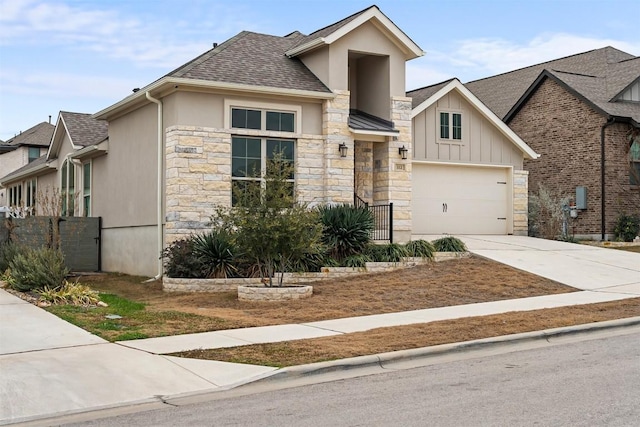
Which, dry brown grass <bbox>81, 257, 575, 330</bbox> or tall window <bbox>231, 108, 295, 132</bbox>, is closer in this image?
dry brown grass <bbox>81, 257, 575, 330</bbox>

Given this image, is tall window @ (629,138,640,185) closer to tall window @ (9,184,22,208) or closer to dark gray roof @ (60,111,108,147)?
dark gray roof @ (60,111,108,147)

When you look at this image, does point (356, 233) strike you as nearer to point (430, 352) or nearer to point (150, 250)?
point (150, 250)

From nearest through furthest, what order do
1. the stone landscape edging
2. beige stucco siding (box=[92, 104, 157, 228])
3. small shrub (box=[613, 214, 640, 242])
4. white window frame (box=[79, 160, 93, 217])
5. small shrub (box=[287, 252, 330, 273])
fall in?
the stone landscape edging
small shrub (box=[287, 252, 330, 273])
beige stucco siding (box=[92, 104, 157, 228])
white window frame (box=[79, 160, 93, 217])
small shrub (box=[613, 214, 640, 242])

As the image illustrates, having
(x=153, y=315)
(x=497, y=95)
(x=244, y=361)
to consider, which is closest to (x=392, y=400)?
(x=244, y=361)

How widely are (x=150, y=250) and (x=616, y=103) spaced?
19493mm

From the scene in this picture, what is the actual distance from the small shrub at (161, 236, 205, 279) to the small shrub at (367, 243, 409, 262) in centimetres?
424

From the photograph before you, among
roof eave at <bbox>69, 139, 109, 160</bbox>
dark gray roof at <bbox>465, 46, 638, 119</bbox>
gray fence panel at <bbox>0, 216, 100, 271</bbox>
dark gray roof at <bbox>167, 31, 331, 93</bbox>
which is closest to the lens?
dark gray roof at <bbox>167, 31, 331, 93</bbox>

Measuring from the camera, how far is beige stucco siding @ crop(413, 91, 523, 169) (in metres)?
23.5

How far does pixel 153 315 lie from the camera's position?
13.0 metres

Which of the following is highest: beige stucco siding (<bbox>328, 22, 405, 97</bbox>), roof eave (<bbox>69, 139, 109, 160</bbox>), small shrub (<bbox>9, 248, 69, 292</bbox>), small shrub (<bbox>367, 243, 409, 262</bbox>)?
beige stucco siding (<bbox>328, 22, 405, 97</bbox>)

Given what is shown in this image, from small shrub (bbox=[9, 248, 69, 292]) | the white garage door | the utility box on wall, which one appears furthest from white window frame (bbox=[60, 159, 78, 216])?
the utility box on wall

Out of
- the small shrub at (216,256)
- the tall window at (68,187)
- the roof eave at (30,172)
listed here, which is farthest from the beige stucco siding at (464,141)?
the roof eave at (30,172)

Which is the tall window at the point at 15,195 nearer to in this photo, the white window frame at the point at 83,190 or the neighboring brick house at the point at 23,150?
the neighboring brick house at the point at 23,150

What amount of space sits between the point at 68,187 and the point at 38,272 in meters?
11.9
